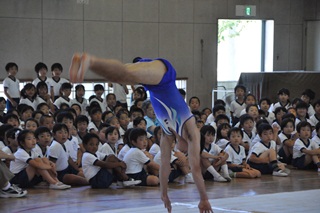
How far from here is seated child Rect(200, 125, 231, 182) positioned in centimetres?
864

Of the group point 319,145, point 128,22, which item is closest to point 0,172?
point 319,145

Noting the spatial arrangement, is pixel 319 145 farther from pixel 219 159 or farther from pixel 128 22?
pixel 128 22

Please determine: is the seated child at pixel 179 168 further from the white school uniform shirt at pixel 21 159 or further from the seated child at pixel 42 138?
the white school uniform shirt at pixel 21 159

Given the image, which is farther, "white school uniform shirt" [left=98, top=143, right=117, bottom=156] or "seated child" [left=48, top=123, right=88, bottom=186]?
"white school uniform shirt" [left=98, top=143, right=117, bottom=156]

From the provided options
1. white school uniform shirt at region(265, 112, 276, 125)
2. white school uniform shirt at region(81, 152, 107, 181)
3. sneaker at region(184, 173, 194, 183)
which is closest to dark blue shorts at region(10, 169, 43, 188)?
white school uniform shirt at region(81, 152, 107, 181)

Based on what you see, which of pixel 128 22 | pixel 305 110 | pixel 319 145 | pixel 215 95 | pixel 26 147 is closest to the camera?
pixel 26 147

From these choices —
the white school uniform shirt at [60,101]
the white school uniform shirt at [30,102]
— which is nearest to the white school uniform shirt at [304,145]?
the white school uniform shirt at [60,101]

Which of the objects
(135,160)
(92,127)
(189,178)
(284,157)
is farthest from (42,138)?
(284,157)

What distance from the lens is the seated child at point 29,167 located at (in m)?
7.73

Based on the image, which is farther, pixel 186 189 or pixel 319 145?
pixel 319 145

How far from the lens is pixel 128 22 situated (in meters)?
14.4

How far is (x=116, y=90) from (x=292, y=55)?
569 centimetres

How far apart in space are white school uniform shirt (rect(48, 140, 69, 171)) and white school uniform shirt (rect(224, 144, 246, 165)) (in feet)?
7.33

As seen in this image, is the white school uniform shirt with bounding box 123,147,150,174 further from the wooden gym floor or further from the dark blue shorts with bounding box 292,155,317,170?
the dark blue shorts with bounding box 292,155,317,170
